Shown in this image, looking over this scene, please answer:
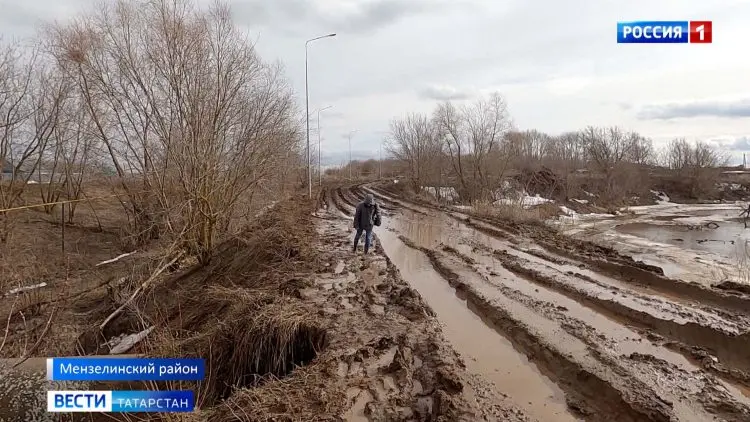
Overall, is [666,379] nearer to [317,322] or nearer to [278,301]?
[317,322]

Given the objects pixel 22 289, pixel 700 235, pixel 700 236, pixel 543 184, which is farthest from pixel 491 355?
pixel 543 184

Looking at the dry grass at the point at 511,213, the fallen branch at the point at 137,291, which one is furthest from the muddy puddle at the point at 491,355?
the dry grass at the point at 511,213

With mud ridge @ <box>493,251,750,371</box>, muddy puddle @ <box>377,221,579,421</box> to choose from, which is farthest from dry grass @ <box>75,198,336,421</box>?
mud ridge @ <box>493,251,750,371</box>

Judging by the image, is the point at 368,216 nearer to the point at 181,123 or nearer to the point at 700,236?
the point at 181,123

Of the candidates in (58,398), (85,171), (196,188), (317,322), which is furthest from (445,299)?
(85,171)

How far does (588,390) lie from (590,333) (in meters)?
1.78

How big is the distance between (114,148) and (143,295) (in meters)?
6.97

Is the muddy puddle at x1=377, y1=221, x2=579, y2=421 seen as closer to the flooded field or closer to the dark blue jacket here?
the dark blue jacket

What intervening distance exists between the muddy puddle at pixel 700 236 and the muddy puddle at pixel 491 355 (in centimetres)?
1524

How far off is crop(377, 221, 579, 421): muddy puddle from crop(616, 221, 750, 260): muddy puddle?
15242 millimetres

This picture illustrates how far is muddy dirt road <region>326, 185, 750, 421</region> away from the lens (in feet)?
15.4

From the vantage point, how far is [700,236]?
24.8 meters

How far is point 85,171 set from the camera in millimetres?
20453

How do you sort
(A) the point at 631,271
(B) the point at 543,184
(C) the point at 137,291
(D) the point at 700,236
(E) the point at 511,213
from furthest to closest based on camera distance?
(B) the point at 543,184 < (D) the point at 700,236 < (E) the point at 511,213 < (C) the point at 137,291 < (A) the point at 631,271
